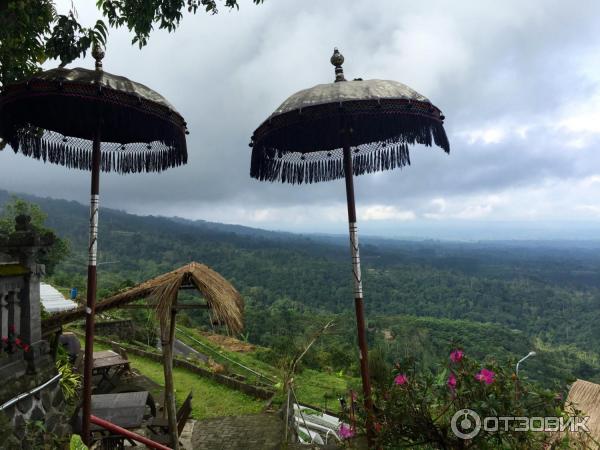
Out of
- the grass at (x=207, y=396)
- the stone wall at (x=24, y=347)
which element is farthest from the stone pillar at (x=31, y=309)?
the grass at (x=207, y=396)

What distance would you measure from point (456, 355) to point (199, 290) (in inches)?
99.0

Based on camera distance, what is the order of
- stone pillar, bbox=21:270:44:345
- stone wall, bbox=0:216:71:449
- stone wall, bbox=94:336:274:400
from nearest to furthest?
stone wall, bbox=0:216:71:449 < stone pillar, bbox=21:270:44:345 < stone wall, bbox=94:336:274:400

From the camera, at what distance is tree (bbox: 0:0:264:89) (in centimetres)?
444

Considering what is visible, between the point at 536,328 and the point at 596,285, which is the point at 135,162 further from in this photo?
the point at 596,285

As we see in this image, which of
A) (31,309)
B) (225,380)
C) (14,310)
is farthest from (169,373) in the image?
(225,380)

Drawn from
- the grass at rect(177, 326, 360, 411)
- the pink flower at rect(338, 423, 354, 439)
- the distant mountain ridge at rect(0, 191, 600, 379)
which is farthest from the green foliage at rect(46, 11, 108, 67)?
the distant mountain ridge at rect(0, 191, 600, 379)

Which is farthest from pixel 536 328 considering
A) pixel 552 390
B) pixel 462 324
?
pixel 552 390

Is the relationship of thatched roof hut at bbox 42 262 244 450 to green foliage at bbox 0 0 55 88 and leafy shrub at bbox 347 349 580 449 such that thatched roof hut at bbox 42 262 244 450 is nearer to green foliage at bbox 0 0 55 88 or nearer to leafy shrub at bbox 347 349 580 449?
leafy shrub at bbox 347 349 580 449

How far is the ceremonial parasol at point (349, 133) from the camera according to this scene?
3.12 metres

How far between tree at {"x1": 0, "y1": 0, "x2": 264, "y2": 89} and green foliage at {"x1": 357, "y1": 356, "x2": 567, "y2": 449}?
435cm

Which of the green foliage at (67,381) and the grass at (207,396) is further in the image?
the grass at (207,396)

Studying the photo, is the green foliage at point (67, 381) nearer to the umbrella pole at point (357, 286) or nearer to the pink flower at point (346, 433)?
the pink flower at point (346, 433)

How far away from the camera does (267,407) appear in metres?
8.81

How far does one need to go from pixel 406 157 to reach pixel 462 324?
Result: 1990 inches
